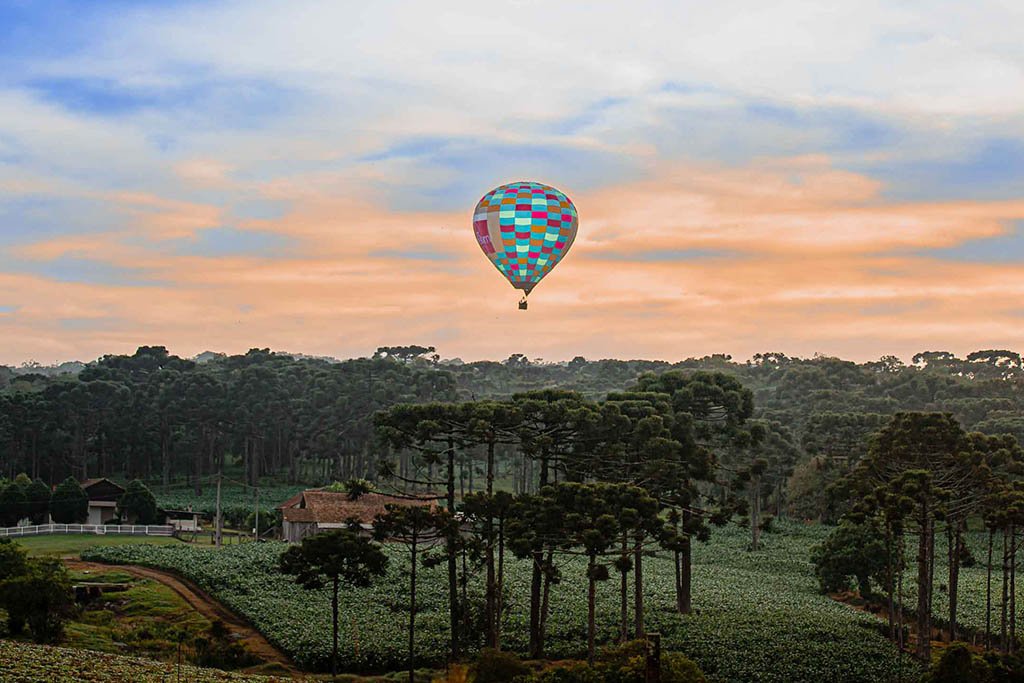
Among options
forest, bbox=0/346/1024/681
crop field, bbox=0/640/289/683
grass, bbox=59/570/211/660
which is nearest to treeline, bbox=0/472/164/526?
forest, bbox=0/346/1024/681

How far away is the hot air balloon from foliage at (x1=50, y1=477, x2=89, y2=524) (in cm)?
4469

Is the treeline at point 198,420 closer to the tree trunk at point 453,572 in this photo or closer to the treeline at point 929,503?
the treeline at point 929,503

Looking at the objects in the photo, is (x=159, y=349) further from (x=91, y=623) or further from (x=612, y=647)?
(x=612, y=647)

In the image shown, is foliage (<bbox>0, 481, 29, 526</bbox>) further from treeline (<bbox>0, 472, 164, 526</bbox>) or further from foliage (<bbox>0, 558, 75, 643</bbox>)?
foliage (<bbox>0, 558, 75, 643</bbox>)

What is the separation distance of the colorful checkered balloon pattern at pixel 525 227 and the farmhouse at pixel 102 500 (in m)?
46.5

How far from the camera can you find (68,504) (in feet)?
279

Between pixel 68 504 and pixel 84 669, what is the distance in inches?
2196

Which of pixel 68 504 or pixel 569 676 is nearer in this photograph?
pixel 569 676

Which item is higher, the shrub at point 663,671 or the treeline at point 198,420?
the treeline at point 198,420

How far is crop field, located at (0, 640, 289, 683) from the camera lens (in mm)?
31547

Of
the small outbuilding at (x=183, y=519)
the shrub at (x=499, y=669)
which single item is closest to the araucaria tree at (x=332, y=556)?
the shrub at (x=499, y=669)

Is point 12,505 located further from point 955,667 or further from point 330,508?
point 955,667

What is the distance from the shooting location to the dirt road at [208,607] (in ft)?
154

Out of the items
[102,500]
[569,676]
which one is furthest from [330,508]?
[569,676]
